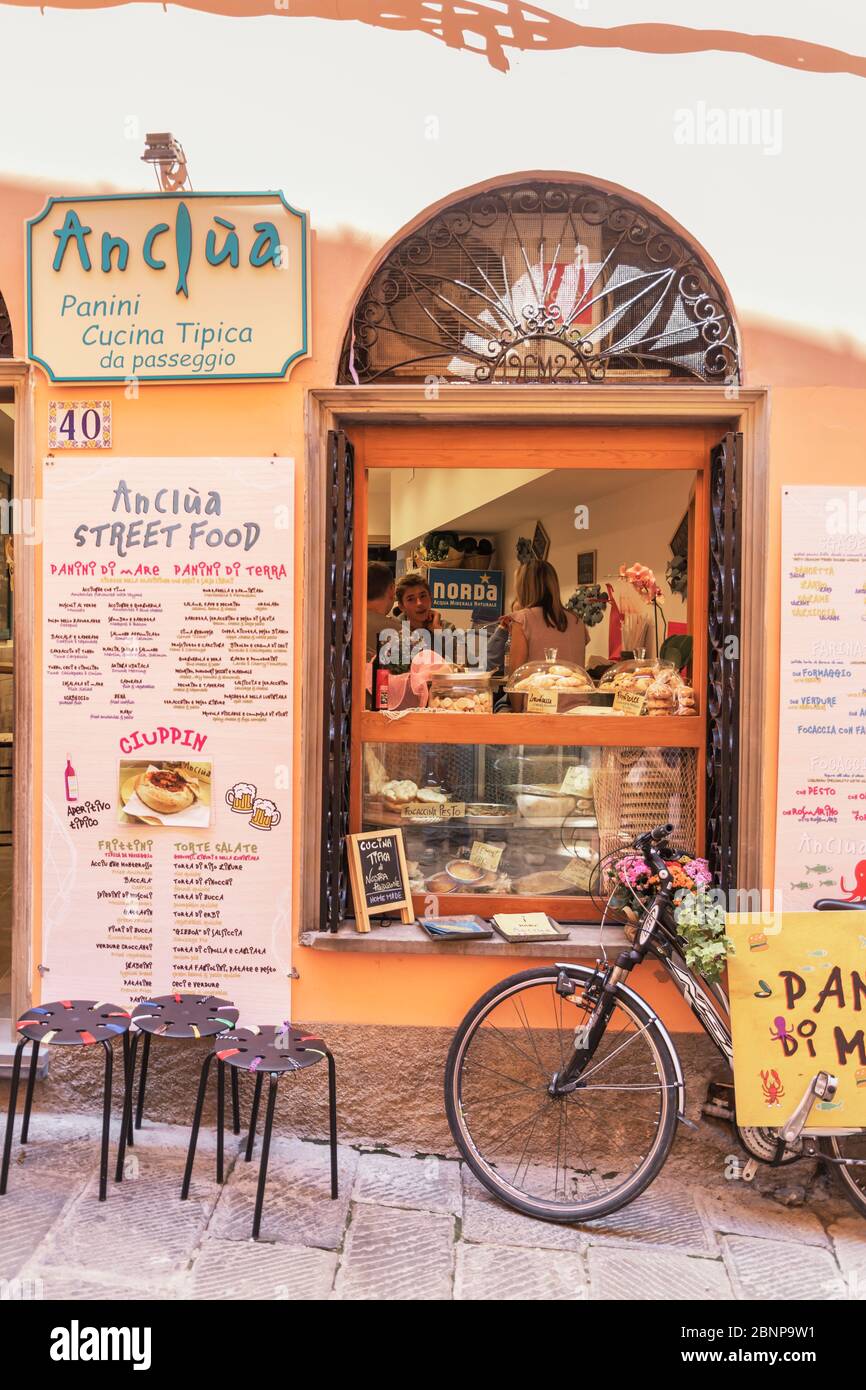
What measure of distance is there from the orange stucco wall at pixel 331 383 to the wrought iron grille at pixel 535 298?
0.18 m

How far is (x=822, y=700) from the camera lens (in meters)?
4.38

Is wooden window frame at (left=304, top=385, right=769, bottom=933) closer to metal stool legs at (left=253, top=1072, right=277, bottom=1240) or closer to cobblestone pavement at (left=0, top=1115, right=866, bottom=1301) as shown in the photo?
metal stool legs at (left=253, top=1072, right=277, bottom=1240)

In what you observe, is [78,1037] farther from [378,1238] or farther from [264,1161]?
[378,1238]

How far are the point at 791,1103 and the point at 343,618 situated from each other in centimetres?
260

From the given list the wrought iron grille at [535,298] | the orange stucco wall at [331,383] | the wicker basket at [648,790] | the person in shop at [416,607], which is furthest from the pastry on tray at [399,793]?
the wrought iron grille at [535,298]

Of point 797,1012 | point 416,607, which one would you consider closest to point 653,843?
point 797,1012

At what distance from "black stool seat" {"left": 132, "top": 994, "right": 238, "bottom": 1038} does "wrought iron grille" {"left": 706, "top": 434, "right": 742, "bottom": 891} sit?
2108 mm

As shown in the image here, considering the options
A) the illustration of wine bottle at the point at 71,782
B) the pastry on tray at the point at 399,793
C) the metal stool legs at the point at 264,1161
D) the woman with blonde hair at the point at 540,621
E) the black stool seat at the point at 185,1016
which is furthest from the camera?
the woman with blonde hair at the point at 540,621

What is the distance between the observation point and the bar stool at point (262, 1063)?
12.5ft

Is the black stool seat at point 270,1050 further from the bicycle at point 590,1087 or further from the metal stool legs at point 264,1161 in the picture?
the bicycle at point 590,1087

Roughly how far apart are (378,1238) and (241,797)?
5.92ft

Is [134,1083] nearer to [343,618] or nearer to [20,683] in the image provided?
[20,683]

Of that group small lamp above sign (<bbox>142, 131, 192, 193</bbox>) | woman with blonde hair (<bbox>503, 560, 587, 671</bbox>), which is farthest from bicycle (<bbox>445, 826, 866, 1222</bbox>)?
small lamp above sign (<bbox>142, 131, 192, 193</bbox>)

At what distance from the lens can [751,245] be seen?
438 cm
